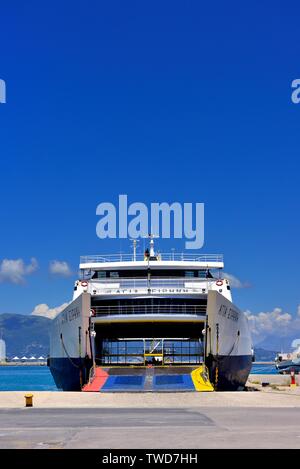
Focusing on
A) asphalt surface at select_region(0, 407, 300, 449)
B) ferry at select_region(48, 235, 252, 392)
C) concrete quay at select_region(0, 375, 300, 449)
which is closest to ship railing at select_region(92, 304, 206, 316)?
ferry at select_region(48, 235, 252, 392)

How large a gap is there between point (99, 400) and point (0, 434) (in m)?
14.9

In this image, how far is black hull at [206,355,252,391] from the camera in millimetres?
38844

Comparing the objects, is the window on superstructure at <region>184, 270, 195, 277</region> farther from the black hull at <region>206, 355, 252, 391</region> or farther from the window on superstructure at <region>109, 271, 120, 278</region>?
the black hull at <region>206, 355, 252, 391</region>

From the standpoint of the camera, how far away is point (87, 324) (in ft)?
128

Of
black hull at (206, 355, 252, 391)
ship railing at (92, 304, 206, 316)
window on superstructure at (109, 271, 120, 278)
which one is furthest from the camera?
window on superstructure at (109, 271, 120, 278)

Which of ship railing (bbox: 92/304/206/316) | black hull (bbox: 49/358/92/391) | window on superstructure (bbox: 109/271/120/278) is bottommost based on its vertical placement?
black hull (bbox: 49/358/92/391)

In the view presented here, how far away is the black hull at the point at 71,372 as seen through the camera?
1553 inches

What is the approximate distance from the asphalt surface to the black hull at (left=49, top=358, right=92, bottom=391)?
44.6ft

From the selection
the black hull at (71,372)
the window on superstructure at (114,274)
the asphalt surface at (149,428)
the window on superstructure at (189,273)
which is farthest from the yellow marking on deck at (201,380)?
the asphalt surface at (149,428)

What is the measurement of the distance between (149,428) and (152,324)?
82.1 feet

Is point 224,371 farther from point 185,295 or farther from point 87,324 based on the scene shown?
point 87,324

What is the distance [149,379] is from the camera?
37.9 metres

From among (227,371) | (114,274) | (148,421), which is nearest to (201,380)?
(227,371)

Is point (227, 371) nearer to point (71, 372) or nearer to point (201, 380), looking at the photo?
point (201, 380)
